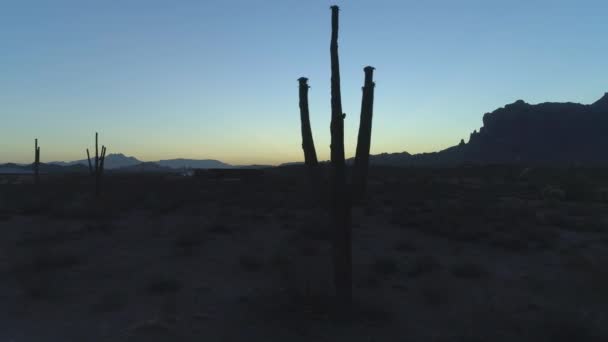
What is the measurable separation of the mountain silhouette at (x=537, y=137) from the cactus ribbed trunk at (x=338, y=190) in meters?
143

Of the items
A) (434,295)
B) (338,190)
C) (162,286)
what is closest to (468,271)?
(434,295)

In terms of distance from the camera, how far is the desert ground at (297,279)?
6.09 meters

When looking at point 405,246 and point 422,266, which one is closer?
point 422,266

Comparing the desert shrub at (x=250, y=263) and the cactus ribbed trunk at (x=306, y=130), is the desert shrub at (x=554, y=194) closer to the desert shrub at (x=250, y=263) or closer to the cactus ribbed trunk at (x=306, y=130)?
the desert shrub at (x=250, y=263)

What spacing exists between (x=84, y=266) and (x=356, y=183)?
7070 mm

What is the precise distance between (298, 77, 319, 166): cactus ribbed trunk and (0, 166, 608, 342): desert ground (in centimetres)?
39

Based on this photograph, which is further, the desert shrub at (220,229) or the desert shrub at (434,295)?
the desert shrub at (220,229)

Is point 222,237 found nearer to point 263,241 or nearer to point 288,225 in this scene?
point 263,241

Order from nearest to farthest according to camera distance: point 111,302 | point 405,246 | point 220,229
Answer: point 111,302 < point 405,246 < point 220,229

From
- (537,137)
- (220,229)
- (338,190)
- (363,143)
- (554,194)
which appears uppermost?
(537,137)

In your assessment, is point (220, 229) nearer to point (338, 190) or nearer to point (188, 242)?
point (188, 242)

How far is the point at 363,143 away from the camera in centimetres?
610

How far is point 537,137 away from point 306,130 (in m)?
175

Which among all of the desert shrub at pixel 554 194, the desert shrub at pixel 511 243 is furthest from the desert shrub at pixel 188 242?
the desert shrub at pixel 554 194
